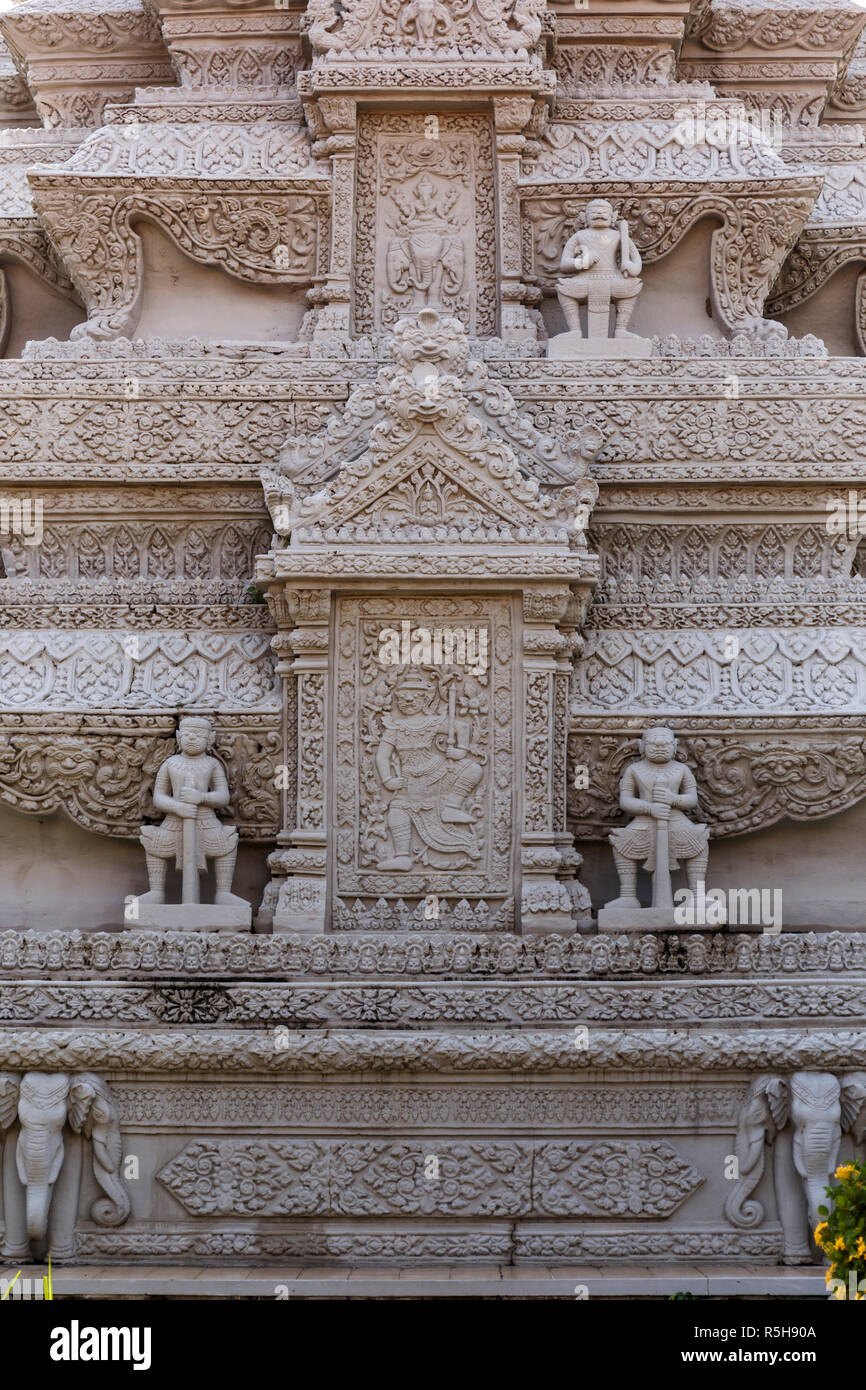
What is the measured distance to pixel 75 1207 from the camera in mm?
10188

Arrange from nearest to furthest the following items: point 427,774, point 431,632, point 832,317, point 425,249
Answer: point 427,774 < point 431,632 < point 425,249 < point 832,317

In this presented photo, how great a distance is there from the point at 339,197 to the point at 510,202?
1.35 meters

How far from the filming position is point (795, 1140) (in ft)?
33.2

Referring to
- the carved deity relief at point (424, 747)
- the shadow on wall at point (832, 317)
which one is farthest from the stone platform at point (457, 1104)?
the shadow on wall at point (832, 317)

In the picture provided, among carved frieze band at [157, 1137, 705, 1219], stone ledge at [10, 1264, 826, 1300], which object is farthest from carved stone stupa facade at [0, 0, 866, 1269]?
stone ledge at [10, 1264, 826, 1300]

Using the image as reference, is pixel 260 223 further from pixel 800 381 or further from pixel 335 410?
pixel 800 381

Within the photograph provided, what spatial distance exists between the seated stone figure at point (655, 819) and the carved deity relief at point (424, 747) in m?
0.77

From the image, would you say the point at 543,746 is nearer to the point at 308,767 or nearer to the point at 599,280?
the point at 308,767

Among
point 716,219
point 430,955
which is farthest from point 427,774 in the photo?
point 716,219

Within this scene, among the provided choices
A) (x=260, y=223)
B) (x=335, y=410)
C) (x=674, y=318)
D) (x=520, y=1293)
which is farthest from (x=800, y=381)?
(x=520, y=1293)

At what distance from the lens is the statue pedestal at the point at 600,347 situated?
12.5m

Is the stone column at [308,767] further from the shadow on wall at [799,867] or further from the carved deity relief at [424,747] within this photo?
the shadow on wall at [799,867]

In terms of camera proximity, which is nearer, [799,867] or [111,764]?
[111,764]
